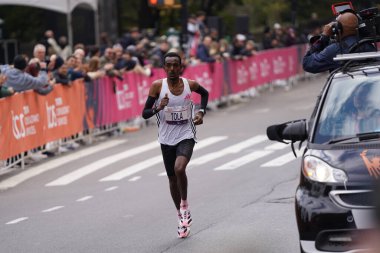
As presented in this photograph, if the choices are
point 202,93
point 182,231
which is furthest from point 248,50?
point 182,231

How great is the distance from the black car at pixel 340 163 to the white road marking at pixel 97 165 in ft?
27.6

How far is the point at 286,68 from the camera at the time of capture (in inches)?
1463

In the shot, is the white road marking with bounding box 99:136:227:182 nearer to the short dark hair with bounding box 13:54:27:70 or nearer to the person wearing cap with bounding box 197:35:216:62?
the short dark hair with bounding box 13:54:27:70

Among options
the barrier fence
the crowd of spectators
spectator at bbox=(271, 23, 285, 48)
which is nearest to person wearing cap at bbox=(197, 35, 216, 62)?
the crowd of spectators

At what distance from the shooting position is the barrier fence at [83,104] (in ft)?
58.7

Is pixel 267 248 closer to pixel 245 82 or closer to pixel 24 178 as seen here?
pixel 24 178

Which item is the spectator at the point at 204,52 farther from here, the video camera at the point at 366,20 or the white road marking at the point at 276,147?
the video camera at the point at 366,20

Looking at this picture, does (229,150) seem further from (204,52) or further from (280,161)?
(204,52)

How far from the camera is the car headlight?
7941 mm

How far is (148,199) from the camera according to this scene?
14.1 meters

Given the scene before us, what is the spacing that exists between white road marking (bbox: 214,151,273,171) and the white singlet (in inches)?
229

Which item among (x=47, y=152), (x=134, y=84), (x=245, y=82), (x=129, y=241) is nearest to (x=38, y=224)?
(x=129, y=241)

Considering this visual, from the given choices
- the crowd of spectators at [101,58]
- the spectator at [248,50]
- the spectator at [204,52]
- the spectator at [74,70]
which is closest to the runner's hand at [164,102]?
the crowd of spectators at [101,58]

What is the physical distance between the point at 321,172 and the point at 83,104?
13.8 m
